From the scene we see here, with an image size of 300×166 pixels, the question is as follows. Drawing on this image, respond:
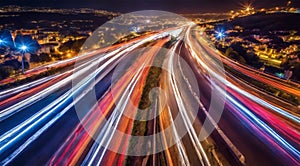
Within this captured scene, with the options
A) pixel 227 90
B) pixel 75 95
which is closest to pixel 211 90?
pixel 227 90

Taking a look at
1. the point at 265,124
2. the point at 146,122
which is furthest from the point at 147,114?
the point at 265,124

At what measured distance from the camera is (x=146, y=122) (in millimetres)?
11883

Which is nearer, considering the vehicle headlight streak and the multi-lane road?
the multi-lane road

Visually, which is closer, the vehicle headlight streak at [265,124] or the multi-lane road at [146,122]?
the multi-lane road at [146,122]

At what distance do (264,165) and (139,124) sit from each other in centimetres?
532

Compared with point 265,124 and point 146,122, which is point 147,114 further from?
point 265,124

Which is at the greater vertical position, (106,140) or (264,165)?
(106,140)

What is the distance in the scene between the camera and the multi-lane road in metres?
9.43

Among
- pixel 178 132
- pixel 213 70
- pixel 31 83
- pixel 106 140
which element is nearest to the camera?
pixel 106 140

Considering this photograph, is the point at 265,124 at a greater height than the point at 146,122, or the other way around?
the point at 146,122

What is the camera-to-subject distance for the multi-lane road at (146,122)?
9430 mm

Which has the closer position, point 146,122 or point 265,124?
point 146,122

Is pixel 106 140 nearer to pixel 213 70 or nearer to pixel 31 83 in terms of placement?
pixel 31 83

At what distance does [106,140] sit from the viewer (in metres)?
10.1
